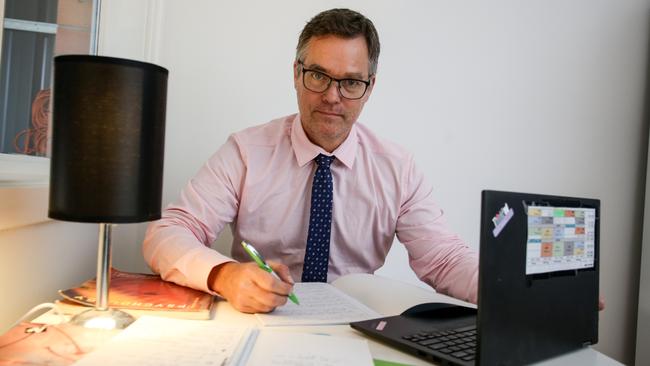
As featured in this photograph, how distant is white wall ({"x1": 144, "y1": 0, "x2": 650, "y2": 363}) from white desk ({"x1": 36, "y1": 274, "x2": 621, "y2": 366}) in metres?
0.97

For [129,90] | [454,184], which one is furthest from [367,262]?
[129,90]

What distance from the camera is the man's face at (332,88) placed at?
1.44 m

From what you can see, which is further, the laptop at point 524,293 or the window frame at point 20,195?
the window frame at point 20,195

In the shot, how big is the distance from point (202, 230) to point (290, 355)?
73 cm

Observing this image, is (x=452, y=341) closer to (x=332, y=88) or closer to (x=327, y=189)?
(x=327, y=189)

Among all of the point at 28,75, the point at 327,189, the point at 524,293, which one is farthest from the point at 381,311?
the point at 28,75

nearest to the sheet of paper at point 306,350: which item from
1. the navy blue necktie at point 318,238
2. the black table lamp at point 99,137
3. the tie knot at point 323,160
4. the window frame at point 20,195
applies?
the black table lamp at point 99,137

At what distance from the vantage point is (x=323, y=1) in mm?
2049

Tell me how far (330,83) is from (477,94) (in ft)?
3.25

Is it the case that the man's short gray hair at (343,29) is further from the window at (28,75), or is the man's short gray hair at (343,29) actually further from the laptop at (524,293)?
the laptop at (524,293)

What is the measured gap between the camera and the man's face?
1.44m

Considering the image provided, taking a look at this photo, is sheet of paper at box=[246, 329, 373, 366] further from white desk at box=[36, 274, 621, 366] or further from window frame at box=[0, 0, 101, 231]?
window frame at box=[0, 0, 101, 231]

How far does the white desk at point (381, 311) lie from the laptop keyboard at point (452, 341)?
3 centimetres

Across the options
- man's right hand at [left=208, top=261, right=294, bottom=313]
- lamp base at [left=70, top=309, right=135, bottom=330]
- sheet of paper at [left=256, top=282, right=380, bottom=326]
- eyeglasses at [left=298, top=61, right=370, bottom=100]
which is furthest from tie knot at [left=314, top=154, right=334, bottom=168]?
lamp base at [left=70, top=309, right=135, bottom=330]
